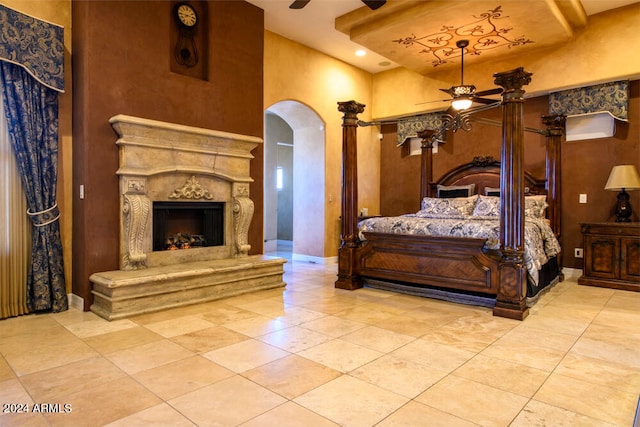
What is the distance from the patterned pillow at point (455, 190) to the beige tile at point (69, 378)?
17.8ft

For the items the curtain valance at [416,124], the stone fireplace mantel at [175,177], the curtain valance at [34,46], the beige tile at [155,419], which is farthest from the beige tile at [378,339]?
the curtain valance at [416,124]

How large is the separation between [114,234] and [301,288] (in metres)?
2.22

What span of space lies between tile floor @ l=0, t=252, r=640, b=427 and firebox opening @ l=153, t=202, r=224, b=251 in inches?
39.2

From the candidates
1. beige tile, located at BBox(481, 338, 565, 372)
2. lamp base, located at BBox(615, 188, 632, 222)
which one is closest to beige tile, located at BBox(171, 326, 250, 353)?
beige tile, located at BBox(481, 338, 565, 372)

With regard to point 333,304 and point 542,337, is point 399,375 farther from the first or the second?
point 333,304

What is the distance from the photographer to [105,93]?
3859 mm

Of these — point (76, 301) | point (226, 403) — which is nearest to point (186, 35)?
point (76, 301)

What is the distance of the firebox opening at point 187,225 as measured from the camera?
4348 millimetres

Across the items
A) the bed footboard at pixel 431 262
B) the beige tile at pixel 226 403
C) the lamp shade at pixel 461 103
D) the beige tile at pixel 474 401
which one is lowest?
the beige tile at pixel 474 401

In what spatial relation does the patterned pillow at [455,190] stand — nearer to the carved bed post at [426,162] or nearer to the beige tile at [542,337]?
the carved bed post at [426,162]

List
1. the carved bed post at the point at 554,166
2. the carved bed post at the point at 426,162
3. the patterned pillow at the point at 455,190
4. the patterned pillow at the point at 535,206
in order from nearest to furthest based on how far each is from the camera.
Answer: the patterned pillow at the point at 535,206 < the carved bed post at the point at 554,166 < the patterned pillow at the point at 455,190 < the carved bed post at the point at 426,162

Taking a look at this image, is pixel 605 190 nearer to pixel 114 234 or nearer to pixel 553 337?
pixel 553 337

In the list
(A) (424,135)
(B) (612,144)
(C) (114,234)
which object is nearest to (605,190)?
(B) (612,144)

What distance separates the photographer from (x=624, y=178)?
15.7 feet
